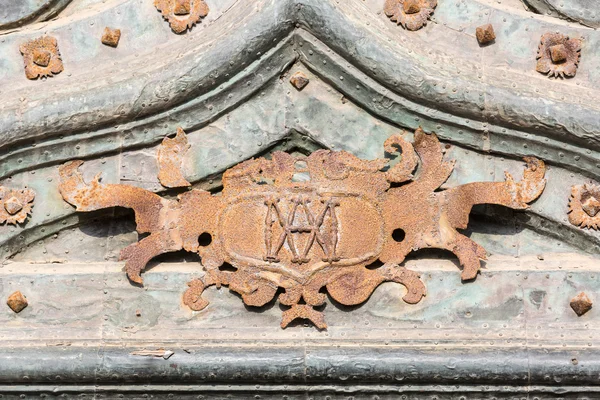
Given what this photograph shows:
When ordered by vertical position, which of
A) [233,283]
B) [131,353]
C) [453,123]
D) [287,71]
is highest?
[287,71]

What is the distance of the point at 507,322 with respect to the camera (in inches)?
134

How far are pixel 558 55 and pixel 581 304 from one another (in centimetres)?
82

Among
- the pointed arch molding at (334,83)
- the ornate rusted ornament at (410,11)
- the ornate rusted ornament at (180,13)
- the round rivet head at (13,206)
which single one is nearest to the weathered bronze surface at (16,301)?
the round rivet head at (13,206)

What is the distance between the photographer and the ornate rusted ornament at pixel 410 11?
3.57 meters

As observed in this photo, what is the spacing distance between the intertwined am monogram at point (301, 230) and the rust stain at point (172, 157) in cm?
33

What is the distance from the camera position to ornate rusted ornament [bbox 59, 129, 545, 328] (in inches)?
134

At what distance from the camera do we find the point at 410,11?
3572 millimetres

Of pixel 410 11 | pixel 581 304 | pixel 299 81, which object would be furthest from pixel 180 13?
pixel 581 304

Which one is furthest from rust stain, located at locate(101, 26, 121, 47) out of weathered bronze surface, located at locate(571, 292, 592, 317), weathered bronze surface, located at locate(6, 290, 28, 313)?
weathered bronze surface, located at locate(571, 292, 592, 317)

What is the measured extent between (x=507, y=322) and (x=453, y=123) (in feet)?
2.18

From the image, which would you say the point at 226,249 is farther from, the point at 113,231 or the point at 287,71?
the point at 287,71

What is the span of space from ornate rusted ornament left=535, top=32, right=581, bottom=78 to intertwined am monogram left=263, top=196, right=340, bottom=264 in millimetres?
841

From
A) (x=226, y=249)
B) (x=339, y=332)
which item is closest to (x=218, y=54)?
(x=226, y=249)

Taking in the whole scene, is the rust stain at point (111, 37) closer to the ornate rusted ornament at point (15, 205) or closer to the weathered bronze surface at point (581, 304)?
the ornate rusted ornament at point (15, 205)
